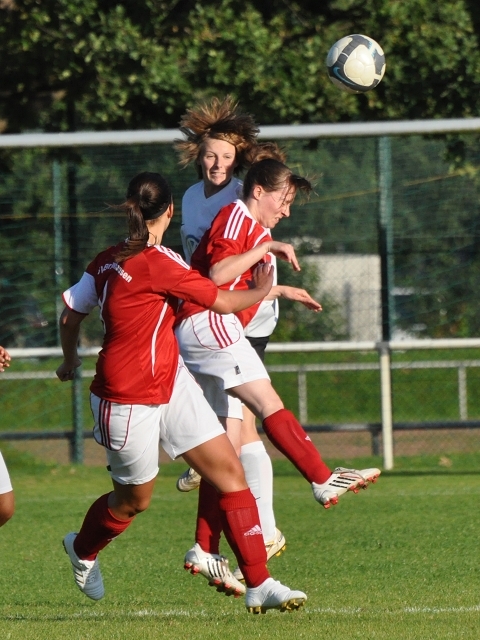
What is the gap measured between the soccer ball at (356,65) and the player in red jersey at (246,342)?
166cm

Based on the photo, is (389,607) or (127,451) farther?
(389,607)

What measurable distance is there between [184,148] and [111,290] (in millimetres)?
1560

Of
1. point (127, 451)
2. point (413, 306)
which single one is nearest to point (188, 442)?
point (127, 451)

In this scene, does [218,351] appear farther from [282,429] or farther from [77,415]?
[77,415]

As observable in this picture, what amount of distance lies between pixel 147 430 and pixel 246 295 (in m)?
0.72

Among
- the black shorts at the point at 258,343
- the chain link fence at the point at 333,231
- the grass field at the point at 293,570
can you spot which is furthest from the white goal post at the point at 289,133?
the black shorts at the point at 258,343

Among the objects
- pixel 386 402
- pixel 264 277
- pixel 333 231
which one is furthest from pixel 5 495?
pixel 333 231

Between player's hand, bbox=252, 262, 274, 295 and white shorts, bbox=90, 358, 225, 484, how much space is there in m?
0.57

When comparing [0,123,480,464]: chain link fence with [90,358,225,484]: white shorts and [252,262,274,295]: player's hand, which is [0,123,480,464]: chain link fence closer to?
[252,262,274,295]: player's hand

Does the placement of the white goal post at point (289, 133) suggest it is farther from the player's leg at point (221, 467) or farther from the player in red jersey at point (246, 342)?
the player's leg at point (221, 467)

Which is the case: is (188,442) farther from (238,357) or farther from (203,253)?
(203,253)

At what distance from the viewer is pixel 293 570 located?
6.20 m

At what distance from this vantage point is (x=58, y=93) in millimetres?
12266

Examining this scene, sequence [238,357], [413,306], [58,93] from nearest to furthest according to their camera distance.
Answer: [238,357], [413,306], [58,93]
